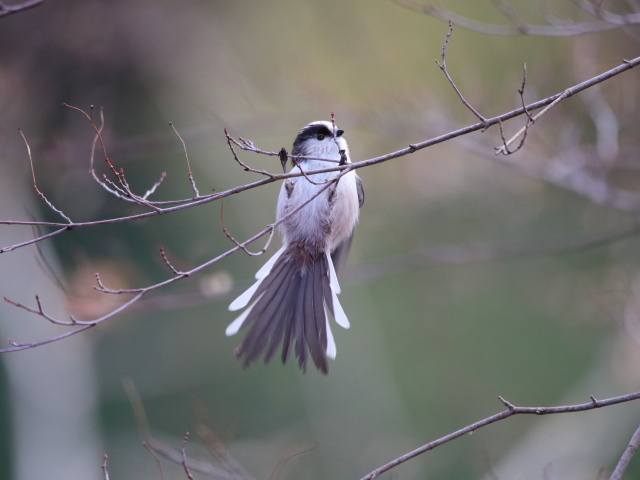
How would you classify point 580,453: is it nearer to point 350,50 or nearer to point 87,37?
point 350,50

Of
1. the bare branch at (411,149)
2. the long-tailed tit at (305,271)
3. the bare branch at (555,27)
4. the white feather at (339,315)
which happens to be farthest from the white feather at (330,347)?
the bare branch at (555,27)

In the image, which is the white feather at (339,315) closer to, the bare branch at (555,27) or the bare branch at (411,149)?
the bare branch at (411,149)

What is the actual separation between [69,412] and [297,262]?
9.12ft

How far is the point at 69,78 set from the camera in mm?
5262

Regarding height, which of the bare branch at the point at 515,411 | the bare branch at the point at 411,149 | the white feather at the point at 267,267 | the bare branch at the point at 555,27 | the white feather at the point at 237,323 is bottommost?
the bare branch at the point at 515,411

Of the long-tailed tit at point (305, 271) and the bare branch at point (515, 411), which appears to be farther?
the long-tailed tit at point (305, 271)

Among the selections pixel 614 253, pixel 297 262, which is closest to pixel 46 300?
pixel 297 262

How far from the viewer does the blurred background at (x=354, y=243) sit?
14.2 ft

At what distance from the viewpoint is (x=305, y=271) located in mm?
3531

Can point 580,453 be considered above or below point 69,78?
below

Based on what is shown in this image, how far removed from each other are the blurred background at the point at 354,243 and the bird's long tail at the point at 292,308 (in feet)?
0.75

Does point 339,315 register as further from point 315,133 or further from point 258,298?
point 315,133

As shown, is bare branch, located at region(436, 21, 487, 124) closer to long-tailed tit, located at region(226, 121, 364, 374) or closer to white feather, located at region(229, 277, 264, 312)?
long-tailed tit, located at region(226, 121, 364, 374)

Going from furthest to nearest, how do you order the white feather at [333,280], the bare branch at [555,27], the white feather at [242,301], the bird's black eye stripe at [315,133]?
the bird's black eye stripe at [315,133] → the white feather at [333,280] → the white feather at [242,301] → the bare branch at [555,27]
